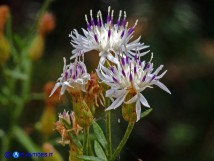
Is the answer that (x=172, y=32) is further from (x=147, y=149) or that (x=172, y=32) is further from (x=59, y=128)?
(x=59, y=128)

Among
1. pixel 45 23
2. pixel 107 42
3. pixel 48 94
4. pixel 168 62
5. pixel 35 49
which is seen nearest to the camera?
pixel 107 42

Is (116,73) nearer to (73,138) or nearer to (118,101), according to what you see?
(118,101)

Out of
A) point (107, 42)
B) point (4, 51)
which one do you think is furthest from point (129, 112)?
point (4, 51)

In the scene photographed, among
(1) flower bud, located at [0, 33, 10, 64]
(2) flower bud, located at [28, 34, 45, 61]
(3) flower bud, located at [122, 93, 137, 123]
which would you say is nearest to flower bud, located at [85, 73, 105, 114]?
(3) flower bud, located at [122, 93, 137, 123]

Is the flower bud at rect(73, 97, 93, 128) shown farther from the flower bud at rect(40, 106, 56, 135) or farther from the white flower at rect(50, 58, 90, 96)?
the flower bud at rect(40, 106, 56, 135)

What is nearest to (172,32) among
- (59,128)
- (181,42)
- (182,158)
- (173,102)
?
(181,42)

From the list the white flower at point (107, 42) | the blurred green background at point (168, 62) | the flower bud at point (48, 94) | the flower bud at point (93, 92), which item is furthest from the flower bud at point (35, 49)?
the flower bud at point (93, 92)

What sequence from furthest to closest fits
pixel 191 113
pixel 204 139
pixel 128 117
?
pixel 191 113 → pixel 204 139 → pixel 128 117
